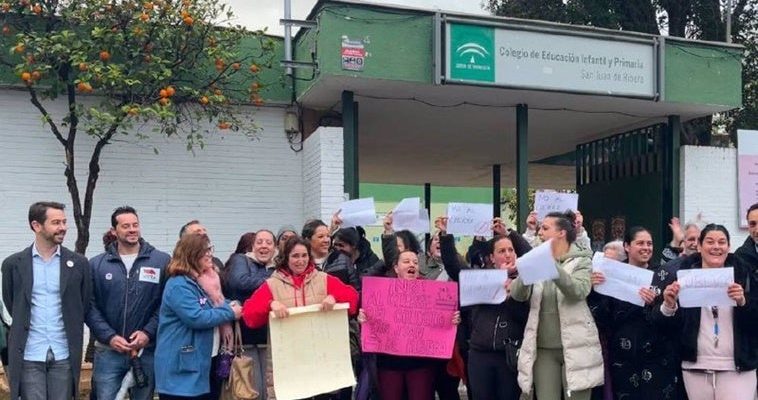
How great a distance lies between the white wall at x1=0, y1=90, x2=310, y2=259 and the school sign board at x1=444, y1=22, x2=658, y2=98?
179 centimetres

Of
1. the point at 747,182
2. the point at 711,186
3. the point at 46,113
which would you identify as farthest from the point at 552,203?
the point at 46,113

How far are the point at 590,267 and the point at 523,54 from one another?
3.97 meters

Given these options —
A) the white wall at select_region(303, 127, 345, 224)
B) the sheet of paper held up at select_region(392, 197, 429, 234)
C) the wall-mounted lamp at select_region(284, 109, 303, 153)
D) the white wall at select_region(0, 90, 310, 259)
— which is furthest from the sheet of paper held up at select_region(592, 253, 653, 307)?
the wall-mounted lamp at select_region(284, 109, 303, 153)

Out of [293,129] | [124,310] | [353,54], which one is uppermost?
[353,54]

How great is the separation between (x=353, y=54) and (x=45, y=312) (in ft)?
13.2

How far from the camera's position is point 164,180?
815cm

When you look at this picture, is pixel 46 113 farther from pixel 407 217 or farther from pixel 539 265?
pixel 539 265

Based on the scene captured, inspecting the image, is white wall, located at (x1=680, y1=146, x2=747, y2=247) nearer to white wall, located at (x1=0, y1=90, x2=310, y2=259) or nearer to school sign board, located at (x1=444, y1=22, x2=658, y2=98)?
school sign board, located at (x1=444, y1=22, x2=658, y2=98)

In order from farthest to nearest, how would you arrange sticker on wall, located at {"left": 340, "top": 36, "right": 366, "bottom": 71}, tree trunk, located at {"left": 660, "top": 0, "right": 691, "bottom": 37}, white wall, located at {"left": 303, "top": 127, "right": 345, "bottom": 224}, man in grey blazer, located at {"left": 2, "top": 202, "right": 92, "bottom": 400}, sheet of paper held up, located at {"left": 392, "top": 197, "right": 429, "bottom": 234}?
tree trunk, located at {"left": 660, "top": 0, "right": 691, "bottom": 37}
white wall, located at {"left": 303, "top": 127, "right": 345, "bottom": 224}
sticker on wall, located at {"left": 340, "top": 36, "right": 366, "bottom": 71}
sheet of paper held up, located at {"left": 392, "top": 197, "right": 429, "bottom": 234}
man in grey blazer, located at {"left": 2, "top": 202, "right": 92, "bottom": 400}

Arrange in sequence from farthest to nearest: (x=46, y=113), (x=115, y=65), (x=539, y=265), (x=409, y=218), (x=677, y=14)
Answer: (x=677, y=14), (x=46, y=113), (x=115, y=65), (x=409, y=218), (x=539, y=265)

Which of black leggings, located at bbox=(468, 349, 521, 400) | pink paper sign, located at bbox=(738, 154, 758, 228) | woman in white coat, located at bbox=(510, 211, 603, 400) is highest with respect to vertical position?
pink paper sign, located at bbox=(738, 154, 758, 228)

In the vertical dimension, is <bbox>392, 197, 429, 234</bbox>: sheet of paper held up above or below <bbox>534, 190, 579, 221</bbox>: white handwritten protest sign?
below

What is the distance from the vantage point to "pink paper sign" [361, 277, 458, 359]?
496cm

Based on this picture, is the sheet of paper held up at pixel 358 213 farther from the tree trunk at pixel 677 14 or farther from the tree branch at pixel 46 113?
the tree trunk at pixel 677 14
